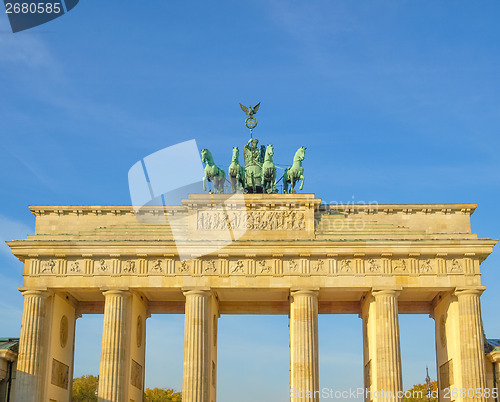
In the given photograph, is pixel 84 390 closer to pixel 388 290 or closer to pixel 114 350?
pixel 114 350

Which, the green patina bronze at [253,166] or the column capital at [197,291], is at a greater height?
the green patina bronze at [253,166]

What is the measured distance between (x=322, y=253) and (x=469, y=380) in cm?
1098

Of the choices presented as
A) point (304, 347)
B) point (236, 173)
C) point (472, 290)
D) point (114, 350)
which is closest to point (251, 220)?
point (236, 173)

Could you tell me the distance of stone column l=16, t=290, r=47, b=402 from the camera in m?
44.8

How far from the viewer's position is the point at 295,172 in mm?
50781

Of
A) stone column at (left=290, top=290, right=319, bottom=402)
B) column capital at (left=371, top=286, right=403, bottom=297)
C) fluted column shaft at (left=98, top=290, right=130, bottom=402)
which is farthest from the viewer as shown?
column capital at (left=371, top=286, right=403, bottom=297)

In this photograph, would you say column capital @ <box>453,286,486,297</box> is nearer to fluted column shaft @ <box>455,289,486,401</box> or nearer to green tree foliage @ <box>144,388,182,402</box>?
fluted column shaft @ <box>455,289,486,401</box>

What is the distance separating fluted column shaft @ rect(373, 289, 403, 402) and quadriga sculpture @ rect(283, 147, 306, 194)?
9060mm

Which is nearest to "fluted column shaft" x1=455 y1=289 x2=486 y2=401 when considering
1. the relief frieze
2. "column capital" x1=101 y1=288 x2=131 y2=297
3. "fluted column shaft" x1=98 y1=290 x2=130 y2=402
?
the relief frieze

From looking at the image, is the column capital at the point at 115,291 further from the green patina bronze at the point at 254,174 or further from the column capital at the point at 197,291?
the green patina bronze at the point at 254,174

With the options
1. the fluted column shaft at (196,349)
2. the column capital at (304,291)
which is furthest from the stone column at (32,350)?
the column capital at (304,291)

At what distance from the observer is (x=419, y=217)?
4931cm

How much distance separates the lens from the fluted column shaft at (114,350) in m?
44.9

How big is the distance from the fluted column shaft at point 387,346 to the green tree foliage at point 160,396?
4712 centimetres
